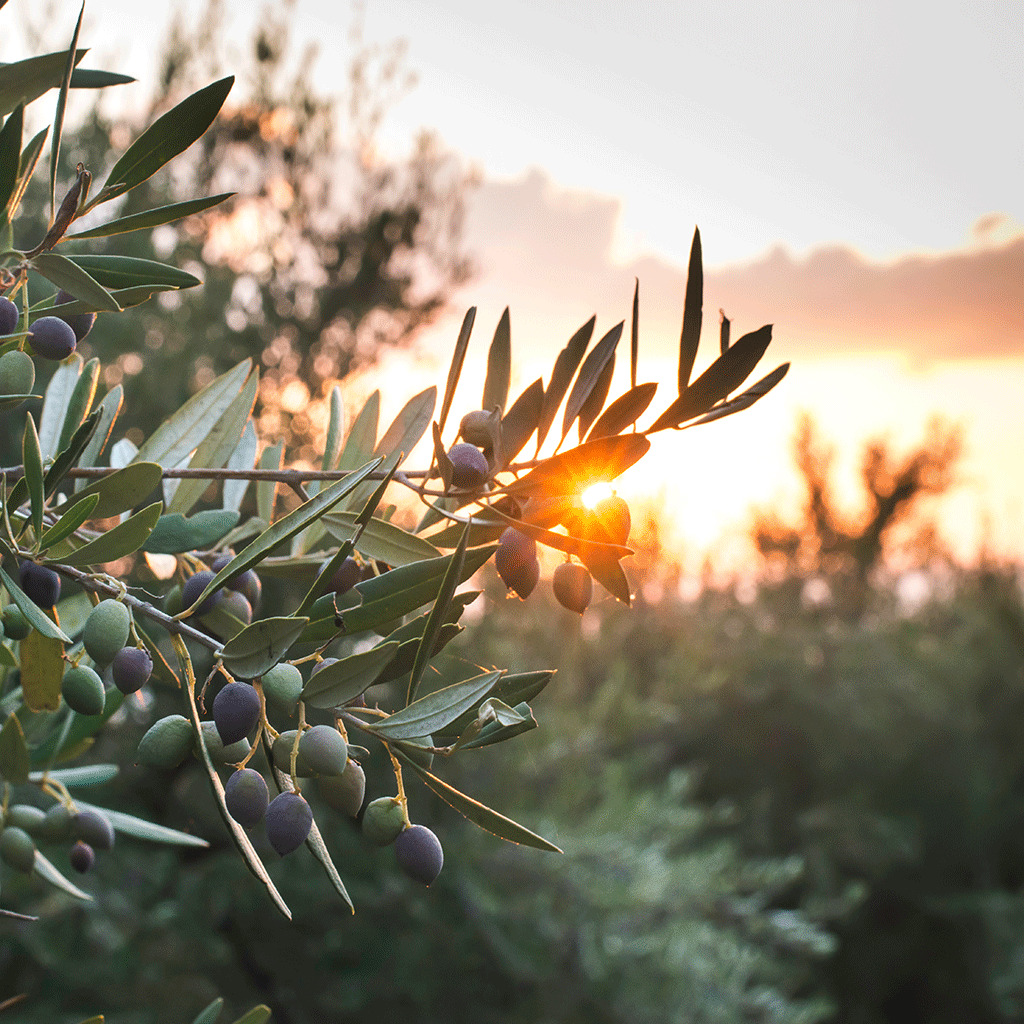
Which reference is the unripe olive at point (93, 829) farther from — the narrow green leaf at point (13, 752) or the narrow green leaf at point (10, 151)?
the narrow green leaf at point (10, 151)

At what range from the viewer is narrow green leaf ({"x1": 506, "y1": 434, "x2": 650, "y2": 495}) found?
25 centimetres

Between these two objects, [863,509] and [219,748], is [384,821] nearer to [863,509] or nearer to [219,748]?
[219,748]

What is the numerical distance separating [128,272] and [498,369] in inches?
5.3

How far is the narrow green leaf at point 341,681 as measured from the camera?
0.78ft

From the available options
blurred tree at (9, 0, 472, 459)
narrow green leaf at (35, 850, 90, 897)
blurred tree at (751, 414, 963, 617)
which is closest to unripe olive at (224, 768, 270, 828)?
narrow green leaf at (35, 850, 90, 897)

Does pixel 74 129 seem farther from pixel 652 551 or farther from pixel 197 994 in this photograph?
pixel 652 551

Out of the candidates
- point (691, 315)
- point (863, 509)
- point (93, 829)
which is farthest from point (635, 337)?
point (863, 509)

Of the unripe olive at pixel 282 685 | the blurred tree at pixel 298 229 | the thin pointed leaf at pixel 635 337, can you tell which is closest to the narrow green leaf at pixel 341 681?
the unripe olive at pixel 282 685

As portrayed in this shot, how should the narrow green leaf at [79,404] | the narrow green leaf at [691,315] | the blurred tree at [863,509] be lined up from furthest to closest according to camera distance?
the blurred tree at [863,509] → the narrow green leaf at [79,404] → the narrow green leaf at [691,315]

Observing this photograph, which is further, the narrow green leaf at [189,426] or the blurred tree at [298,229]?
the blurred tree at [298,229]

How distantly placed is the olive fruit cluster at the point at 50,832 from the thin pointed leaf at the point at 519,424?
0.88 feet

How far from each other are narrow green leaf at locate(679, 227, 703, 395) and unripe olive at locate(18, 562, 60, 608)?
19 cm

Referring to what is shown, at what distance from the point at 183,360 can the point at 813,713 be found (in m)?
4.28

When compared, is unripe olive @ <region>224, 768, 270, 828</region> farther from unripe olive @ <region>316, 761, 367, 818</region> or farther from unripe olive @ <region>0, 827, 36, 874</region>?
unripe olive @ <region>0, 827, 36, 874</region>
